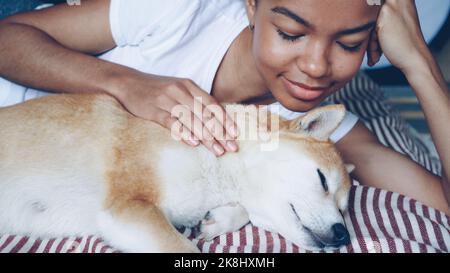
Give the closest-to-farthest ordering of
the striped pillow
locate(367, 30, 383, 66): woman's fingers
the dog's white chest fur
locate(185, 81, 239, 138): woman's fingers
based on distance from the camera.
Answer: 1. the dog's white chest fur
2. locate(185, 81, 239, 138): woman's fingers
3. locate(367, 30, 383, 66): woman's fingers
4. the striped pillow

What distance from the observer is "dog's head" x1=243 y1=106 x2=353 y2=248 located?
958 millimetres

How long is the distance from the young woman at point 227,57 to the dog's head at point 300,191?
0.09m

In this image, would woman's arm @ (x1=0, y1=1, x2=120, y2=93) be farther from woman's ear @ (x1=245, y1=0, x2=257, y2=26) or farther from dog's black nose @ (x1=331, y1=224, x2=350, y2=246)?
dog's black nose @ (x1=331, y1=224, x2=350, y2=246)

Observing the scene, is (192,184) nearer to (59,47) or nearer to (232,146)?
(232,146)

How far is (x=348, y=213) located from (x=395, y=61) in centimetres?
41

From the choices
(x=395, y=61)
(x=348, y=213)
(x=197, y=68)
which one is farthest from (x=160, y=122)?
(x=395, y=61)

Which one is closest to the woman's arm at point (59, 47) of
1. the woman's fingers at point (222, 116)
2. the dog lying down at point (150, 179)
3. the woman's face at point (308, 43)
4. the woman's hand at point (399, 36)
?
the dog lying down at point (150, 179)

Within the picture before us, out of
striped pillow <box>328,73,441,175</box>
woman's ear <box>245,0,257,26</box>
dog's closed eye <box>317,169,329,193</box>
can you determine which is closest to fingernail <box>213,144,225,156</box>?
dog's closed eye <box>317,169,329,193</box>

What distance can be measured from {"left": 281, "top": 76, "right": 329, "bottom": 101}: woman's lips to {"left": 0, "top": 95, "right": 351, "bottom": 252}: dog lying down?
0.05m

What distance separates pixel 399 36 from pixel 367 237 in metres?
0.51

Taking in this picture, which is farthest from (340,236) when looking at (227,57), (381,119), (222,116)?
(381,119)

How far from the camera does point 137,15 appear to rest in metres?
1.18

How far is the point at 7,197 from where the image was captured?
0.97 metres

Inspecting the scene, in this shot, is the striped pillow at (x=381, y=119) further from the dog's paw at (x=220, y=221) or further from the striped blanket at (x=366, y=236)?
the dog's paw at (x=220, y=221)
